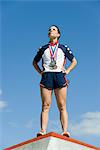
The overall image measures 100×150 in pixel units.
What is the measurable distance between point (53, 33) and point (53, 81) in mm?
967

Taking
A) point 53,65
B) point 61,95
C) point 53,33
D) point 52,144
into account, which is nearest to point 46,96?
point 61,95

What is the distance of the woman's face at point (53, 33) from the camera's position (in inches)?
287

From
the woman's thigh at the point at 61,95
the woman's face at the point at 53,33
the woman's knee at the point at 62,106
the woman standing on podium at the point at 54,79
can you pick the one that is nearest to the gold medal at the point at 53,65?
the woman standing on podium at the point at 54,79

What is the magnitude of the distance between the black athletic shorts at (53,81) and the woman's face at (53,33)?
770 millimetres

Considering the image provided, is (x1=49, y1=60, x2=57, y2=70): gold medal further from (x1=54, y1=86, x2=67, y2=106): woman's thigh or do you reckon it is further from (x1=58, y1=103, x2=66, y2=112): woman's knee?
(x1=58, y1=103, x2=66, y2=112): woman's knee

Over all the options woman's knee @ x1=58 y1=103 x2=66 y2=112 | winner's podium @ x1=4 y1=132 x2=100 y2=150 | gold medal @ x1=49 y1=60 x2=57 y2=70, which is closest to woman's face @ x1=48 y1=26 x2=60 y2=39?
gold medal @ x1=49 y1=60 x2=57 y2=70

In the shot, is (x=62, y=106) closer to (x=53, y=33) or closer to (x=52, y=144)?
(x=52, y=144)

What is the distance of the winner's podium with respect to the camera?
6289mm

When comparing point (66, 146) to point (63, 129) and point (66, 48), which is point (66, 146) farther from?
point (66, 48)

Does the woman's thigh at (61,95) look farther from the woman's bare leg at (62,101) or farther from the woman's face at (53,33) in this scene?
the woman's face at (53,33)

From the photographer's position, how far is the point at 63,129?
22.6 feet

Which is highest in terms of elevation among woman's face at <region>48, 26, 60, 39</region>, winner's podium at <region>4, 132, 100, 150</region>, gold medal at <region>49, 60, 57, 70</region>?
woman's face at <region>48, 26, 60, 39</region>

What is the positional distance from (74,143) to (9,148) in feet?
4.01

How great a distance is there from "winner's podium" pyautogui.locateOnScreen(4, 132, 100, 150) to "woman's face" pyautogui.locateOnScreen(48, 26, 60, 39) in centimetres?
197
